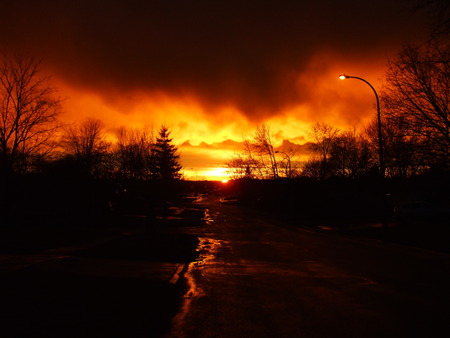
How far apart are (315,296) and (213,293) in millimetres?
2151

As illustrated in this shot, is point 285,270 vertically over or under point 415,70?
under

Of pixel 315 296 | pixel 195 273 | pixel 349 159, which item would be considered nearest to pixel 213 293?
pixel 315 296

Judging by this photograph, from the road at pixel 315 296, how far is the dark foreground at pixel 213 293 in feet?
0.07

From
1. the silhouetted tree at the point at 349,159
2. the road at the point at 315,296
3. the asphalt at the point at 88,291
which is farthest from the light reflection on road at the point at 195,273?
the silhouetted tree at the point at 349,159

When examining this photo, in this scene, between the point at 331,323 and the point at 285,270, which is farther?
the point at 285,270

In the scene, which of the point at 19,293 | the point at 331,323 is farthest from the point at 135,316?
the point at 331,323

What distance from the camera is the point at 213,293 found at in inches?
325

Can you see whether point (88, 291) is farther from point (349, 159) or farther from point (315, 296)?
point (349, 159)

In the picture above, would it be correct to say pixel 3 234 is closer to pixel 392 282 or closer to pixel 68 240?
pixel 68 240

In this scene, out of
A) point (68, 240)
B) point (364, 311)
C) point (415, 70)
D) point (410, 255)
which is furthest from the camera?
point (415, 70)

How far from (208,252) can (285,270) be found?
4748 millimetres

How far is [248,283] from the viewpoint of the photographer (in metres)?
9.30

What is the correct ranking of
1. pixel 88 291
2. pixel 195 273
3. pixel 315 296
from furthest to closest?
pixel 195 273 < pixel 315 296 < pixel 88 291

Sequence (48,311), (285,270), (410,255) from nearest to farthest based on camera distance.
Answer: (48,311) < (285,270) < (410,255)
